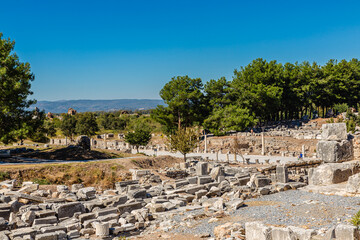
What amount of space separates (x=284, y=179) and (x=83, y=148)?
69.9 ft

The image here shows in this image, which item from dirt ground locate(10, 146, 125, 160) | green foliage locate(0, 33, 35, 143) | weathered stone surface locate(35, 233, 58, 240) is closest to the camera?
weathered stone surface locate(35, 233, 58, 240)

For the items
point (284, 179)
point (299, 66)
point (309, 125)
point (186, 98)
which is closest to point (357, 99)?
point (299, 66)

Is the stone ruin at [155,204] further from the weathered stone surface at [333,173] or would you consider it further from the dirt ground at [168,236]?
the dirt ground at [168,236]

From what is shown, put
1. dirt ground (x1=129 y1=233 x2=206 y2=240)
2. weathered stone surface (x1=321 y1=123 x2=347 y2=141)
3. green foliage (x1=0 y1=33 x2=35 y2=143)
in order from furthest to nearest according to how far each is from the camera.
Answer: green foliage (x1=0 y1=33 x2=35 y2=143) → weathered stone surface (x1=321 y1=123 x2=347 y2=141) → dirt ground (x1=129 y1=233 x2=206 y2=240)

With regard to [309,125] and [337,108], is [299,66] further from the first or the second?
[309,125]

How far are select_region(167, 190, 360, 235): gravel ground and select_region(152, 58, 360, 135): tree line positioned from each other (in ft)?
109

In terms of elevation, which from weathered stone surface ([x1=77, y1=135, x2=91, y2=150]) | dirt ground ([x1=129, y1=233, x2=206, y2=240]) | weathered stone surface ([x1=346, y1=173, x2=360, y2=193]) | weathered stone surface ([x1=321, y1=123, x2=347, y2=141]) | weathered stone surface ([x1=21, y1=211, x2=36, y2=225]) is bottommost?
dirt ground ([x1=129, y1=233, x2=206, y2=240])

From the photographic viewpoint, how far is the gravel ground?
36.7ft

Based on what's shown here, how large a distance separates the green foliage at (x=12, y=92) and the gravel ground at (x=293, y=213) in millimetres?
19452

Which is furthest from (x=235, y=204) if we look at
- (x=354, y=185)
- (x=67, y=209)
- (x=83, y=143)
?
(x=83, y=143)

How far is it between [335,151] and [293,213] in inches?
232

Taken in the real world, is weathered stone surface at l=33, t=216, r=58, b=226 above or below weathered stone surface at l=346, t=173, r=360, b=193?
below

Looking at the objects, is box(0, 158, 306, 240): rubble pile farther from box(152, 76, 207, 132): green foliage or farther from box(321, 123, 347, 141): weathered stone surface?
box(152, 76, 207, 132): green foliage

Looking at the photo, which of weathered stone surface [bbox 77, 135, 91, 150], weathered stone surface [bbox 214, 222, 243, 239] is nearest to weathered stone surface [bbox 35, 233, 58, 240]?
weathered stone surface [bbox 214, 222, 243, 239]
